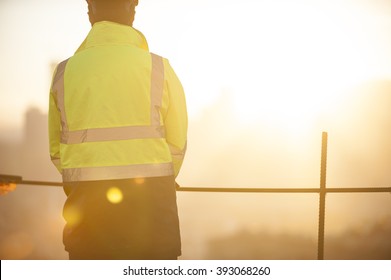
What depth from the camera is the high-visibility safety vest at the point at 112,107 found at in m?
2.02

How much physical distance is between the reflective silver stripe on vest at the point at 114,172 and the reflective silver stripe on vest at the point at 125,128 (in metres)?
0.14

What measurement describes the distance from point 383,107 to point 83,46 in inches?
4006

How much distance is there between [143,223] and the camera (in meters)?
2.11

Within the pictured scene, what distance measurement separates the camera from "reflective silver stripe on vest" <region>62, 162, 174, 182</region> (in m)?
2.04

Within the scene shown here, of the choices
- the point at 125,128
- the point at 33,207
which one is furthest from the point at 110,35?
the point at 33,207

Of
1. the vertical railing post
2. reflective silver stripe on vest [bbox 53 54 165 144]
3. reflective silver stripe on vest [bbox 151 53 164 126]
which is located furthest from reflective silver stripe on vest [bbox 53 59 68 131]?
the vertical railing post

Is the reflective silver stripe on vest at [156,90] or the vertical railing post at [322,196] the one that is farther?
the vertical railing post at [322,196]

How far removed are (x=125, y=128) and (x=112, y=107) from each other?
118 millimetres

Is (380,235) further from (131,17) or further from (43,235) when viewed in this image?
(131,17)

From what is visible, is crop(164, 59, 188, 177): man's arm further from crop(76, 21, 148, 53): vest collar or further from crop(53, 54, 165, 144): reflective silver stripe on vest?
crop(76, 21, 148, 53): vest collar

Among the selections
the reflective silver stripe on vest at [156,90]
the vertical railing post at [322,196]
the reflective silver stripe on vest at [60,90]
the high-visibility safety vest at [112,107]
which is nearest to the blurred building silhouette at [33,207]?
the vertical railing post at [322,196]

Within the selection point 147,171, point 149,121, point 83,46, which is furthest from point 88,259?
point 83,46

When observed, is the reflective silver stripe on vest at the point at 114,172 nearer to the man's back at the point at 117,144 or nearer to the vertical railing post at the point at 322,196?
the man's back at the point at 117,144

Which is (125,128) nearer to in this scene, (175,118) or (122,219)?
(175,118)
